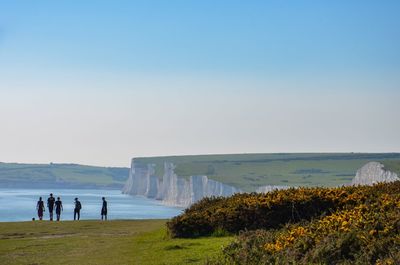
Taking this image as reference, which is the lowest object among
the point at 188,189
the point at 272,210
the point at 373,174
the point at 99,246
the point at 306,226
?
the point at 99,246

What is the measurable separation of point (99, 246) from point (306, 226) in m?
8.98

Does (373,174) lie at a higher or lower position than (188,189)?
higher

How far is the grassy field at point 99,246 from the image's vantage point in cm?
2088

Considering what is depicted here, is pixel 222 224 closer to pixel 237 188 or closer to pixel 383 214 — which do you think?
pixel 383 214

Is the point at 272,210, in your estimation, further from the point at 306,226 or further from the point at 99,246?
the point at 306,226

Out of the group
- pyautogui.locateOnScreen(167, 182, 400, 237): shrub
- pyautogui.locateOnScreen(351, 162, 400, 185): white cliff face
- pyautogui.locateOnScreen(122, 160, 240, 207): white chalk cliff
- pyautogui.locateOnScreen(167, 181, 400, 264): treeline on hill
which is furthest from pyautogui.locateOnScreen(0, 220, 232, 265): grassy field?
pyautogui.locateOnScreen(122, 160, 240, 207): white chalk cliff

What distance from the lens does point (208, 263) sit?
1720cm

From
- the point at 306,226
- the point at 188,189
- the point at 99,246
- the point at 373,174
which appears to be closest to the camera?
the point at 306,226

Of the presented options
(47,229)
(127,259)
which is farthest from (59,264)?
(47,229)

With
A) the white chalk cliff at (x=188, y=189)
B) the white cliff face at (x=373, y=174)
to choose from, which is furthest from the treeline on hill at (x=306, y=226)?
the white chalk cliff at (x=188, y=189)

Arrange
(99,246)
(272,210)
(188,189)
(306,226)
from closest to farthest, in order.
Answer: (306,226), (272,210), (99,246), (188,189)

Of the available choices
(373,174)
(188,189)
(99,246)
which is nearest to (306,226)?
(99,246)

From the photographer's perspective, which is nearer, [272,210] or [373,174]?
[272,210]

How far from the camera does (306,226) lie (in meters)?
18.6
